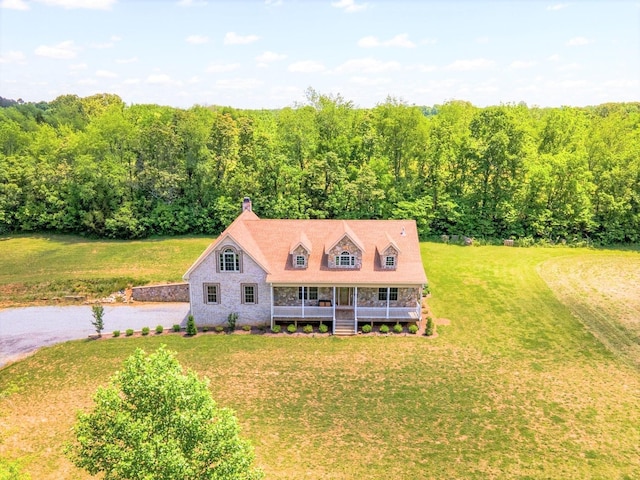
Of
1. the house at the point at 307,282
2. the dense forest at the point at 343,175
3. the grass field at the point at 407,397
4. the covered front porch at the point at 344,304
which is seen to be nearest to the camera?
the grass field at the point at 407,397

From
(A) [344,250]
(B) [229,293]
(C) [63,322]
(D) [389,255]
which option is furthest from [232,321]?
(C) [63,322]

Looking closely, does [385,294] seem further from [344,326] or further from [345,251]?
[345,251]

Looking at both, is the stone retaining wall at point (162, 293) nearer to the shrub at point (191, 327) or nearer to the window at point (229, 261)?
the shrub at point (191, 327)

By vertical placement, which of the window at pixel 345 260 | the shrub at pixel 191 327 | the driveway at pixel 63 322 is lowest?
the driveway at pixel 63 322

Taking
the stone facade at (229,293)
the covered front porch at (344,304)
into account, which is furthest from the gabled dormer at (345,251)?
the stone facade at (229,293)

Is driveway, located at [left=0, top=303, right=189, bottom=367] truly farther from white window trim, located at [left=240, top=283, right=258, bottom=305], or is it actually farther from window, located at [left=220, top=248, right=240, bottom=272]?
window, located at [left=220, top=248, right=240, bottom=272]

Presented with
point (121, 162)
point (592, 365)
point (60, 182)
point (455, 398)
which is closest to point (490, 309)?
point (592, 365)

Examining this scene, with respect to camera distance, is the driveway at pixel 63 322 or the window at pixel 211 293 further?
the window at pixel 211 293

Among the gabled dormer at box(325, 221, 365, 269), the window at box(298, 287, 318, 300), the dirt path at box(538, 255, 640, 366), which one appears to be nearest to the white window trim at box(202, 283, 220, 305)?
the window at box(298, 287, 318, 300)

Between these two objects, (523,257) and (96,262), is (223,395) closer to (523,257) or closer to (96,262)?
(96,262)
